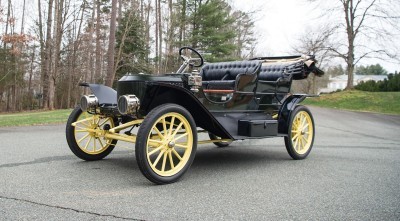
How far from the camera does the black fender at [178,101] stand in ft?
13.2

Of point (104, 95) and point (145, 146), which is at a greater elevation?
point (104, 95)

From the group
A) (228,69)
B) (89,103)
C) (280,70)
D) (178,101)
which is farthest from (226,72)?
(89,103)

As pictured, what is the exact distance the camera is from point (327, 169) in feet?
15.9

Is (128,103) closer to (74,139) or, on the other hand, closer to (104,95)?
(104,95)

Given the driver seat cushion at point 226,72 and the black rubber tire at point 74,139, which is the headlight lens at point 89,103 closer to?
the black rubber tire at point 74,139

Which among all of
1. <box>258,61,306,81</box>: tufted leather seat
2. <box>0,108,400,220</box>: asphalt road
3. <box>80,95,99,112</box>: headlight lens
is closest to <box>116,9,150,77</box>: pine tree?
<box>258,61,306,81</box>: tufted leather seat

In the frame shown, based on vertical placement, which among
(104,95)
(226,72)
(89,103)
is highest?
(226,72)

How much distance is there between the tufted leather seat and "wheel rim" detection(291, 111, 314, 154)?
670mm

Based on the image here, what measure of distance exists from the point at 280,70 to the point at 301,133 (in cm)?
106

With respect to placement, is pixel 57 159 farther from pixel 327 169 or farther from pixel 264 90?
pixel 327 169

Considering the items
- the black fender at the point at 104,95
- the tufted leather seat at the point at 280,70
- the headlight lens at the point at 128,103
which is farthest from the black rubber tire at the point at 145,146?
the tufted leather seat at the point at 280,70

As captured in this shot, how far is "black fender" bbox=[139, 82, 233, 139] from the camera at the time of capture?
4.02 metres

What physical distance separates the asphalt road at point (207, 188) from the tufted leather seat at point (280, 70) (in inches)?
50.7

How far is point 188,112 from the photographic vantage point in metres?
4.04
